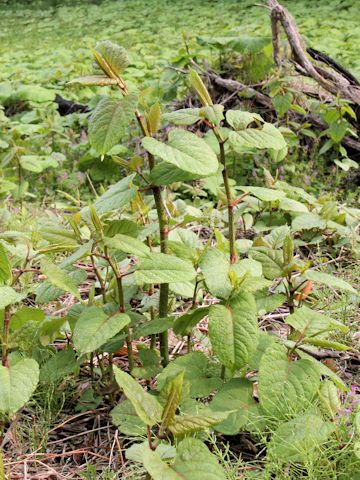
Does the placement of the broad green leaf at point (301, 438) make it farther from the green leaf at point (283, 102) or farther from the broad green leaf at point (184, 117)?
the green leaf at point (283, 102)

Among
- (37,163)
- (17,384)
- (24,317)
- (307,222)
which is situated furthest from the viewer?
(37,163)

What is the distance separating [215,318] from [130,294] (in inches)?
11.7

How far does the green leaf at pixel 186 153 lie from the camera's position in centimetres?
117

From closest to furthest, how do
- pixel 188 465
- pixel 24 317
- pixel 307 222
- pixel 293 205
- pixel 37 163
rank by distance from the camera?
pixel 188 465, pixel 24 317, pixel 293 205, pixel 307 222, pixel 37 163

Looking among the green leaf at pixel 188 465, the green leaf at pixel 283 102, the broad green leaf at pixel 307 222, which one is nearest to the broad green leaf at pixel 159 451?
the green leaf at pixel 188 465

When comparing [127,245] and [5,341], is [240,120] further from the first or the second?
[5,341]

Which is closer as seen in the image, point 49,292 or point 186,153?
point 186,153

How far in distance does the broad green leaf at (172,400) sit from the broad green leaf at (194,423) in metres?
0.01

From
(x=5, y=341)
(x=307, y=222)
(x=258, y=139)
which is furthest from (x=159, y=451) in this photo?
(x=307, y=222)

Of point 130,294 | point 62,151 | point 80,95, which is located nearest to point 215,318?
point 130,294

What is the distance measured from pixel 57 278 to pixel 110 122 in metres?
0.33

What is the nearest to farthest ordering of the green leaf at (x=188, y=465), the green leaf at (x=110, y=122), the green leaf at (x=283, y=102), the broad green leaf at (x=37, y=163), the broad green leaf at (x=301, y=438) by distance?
1. the green leaf at (x=188, y=465)
2. the broad green leaf at (x=301, y=438)
3. the green leaf at (x=110, y=122)
4. the green leaf at (x=283, y=102)
5. the broad green leaf at (x=37, y=163)

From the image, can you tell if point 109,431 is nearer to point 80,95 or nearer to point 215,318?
point 215,318

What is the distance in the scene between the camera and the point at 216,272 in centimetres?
129
